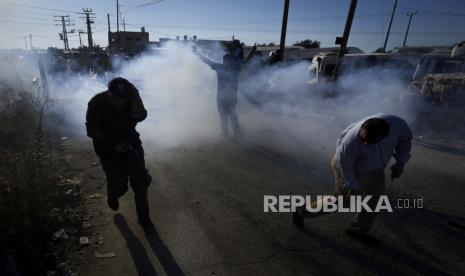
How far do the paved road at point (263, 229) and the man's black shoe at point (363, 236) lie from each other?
0.19 ft

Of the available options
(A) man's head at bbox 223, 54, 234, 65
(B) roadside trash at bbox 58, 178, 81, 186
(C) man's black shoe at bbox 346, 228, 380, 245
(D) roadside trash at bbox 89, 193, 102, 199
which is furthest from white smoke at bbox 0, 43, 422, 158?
(C) man's black shoe at bbox 346, 228, 380, 245

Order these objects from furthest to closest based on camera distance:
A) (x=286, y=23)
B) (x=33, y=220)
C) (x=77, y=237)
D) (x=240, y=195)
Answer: (x=286, y=23) → (x=240, y=195) → (x=77, y=237) → (x=33, y=220)

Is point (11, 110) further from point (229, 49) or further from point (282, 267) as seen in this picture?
point (282, 267)

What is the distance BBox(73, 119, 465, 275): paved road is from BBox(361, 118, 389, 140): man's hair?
1197mm

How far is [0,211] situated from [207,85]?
1187cm

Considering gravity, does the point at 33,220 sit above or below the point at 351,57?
below

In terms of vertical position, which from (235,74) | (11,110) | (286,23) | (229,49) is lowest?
(11,110)

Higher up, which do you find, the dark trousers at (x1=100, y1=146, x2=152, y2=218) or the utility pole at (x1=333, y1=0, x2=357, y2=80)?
the utility pole at (x1=333, y1=0, x2=357, y2=80)

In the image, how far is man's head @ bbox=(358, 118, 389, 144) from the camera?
8.92 feet

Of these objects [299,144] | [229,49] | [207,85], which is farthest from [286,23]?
[299,144]

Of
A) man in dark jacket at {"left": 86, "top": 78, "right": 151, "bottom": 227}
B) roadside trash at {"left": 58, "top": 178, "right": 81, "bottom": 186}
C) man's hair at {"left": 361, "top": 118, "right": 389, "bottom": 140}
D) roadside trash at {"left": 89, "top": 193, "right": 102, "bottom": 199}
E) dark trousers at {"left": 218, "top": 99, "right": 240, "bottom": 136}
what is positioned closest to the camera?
man's hair at {"left": 361, "top": 118, "right": 389, "bottom": 140}

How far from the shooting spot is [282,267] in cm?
288

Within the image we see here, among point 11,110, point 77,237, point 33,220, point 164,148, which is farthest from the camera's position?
point 11,110

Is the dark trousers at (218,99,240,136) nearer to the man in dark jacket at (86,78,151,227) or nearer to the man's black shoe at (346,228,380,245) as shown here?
the man in dark jacket at (86,78,151,227)
